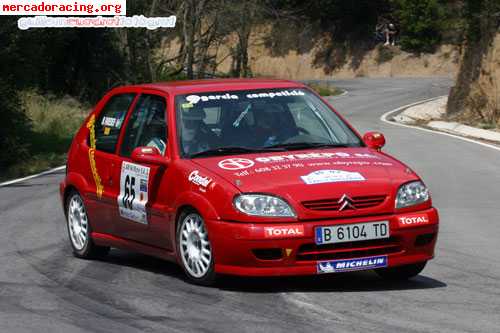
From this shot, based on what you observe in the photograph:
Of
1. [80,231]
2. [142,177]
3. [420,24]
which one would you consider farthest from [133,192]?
[420,24]

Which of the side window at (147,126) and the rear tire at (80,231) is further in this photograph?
the rear tire at (80,231)

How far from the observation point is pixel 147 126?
32.1 ft

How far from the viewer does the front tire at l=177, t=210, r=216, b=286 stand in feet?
27.8

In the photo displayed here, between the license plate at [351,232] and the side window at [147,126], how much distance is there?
170 cm

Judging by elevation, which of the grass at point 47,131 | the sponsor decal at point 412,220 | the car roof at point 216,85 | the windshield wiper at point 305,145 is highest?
the car roof at point 216,85

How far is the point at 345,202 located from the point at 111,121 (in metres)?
2.92

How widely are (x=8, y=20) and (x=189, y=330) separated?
1790 centimetres

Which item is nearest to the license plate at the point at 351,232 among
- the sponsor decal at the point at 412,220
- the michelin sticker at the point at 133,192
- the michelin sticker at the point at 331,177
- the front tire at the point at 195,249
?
the sponsor decal at the point at 412,220

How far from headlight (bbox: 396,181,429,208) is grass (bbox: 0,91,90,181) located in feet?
44.5

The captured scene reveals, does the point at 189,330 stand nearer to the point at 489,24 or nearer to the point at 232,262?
the point at 232,262

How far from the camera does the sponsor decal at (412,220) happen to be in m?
8.37

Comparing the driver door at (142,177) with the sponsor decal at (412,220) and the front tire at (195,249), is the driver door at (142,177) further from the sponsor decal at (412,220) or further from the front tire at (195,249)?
the sponsor decal at (412,220)

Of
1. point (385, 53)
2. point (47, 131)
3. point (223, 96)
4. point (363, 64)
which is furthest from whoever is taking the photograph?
point (363, 64)

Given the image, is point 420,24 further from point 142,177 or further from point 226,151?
point 226,151
